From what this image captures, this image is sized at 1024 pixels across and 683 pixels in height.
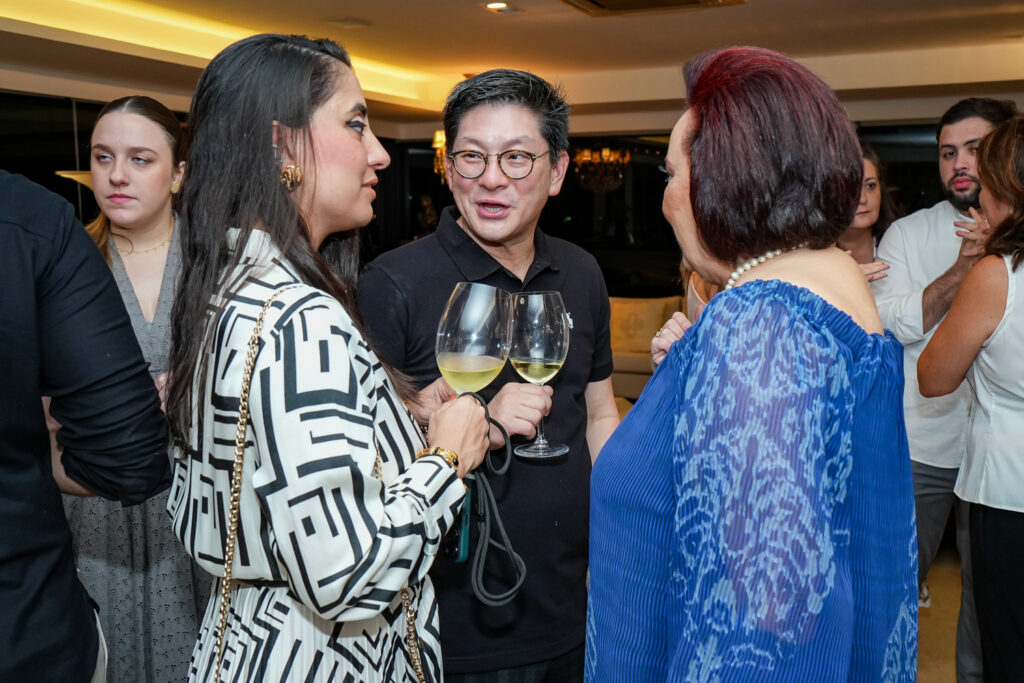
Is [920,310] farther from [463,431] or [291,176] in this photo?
[291,176]

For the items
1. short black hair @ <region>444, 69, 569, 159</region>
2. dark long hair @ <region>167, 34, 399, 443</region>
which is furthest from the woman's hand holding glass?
short black hair @ <region>444, 69, 569, 159</region>

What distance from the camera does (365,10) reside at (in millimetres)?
5625

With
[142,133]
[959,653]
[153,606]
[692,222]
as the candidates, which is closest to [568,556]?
[692,222]

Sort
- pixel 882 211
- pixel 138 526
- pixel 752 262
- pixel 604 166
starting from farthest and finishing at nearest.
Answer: pixel 604 166, pixel 882 211, pixel 138 526, pixel 752 262

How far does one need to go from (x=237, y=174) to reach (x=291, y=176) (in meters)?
0.07

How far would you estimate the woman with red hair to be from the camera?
0.90 meters

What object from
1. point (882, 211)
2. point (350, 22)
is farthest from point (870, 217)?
point (350, 22)

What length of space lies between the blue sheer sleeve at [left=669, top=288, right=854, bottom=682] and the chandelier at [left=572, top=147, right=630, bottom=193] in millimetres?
8608

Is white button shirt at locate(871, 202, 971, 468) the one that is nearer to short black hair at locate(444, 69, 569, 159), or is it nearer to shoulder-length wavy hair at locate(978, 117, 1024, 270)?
shoulder-length wavy hair at locate(978, 117, 1024, 270)

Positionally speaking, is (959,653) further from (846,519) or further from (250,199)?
(250,199)

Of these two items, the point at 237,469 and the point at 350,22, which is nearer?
the point at 237,469

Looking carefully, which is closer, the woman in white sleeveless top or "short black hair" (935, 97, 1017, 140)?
the woman in white sleeveless top

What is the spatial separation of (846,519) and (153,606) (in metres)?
1.71

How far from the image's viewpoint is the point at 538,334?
144 centimetres
